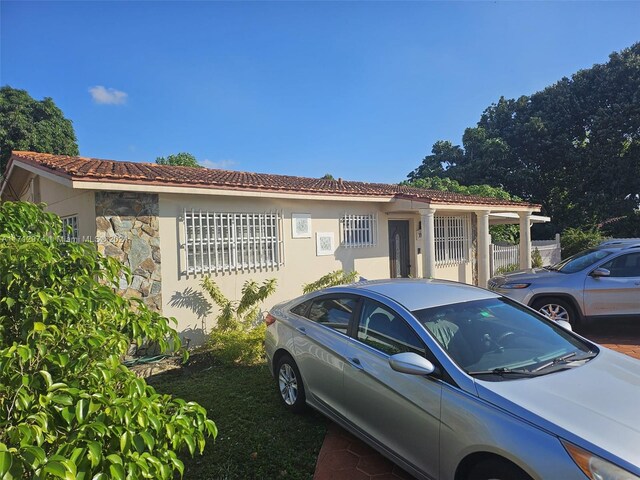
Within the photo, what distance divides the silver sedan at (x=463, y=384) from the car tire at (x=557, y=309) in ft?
13.0

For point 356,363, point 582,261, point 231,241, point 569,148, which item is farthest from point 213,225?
point 569,148

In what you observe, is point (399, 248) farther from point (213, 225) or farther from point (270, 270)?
point (213, 225)

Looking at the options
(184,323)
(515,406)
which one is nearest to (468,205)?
(184,323)

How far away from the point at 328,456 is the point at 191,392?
2386 mm

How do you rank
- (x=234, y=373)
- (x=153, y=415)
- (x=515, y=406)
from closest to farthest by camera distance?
1. (x=153, y=415)
2. (x=515, y=406)
3. (x=234, y=373)

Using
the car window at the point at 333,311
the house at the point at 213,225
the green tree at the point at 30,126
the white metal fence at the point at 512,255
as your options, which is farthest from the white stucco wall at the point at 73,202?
the green tree at the point at 30,126

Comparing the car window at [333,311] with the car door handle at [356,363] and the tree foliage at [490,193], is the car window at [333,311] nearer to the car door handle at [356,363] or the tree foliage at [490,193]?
the car door handle at [356,363]

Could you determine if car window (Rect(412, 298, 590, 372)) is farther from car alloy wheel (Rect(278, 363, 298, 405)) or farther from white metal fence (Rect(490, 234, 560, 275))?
white metal fence (Rect(490, 234, 560, 275))

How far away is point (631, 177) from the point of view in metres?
21.9

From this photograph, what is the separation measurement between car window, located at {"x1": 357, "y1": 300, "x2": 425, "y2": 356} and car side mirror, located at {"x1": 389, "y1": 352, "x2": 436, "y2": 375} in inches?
6.9

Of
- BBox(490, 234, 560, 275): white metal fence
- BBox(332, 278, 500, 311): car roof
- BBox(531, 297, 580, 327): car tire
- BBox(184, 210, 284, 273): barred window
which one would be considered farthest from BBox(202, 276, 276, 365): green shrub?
BBox(490, 234, 560, 275): white metal fence

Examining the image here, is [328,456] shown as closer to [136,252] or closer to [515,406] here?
[515,406]

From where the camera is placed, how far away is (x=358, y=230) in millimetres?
9859

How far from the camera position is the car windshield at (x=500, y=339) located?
2.80 m
